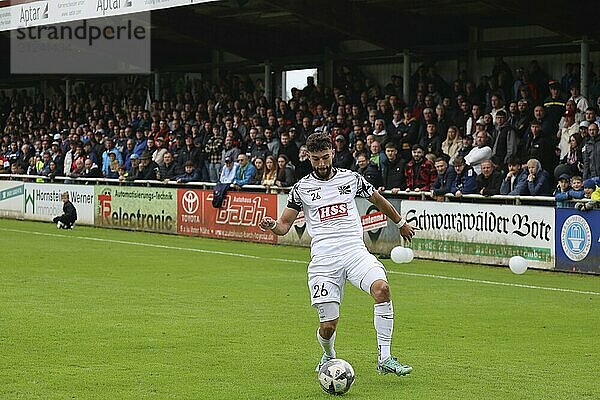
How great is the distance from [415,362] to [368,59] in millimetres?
21808

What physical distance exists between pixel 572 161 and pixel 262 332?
9211 millimetres

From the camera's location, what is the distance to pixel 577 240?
1772 cm

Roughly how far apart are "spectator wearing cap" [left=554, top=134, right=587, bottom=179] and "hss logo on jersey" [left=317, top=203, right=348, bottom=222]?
33.5 feet

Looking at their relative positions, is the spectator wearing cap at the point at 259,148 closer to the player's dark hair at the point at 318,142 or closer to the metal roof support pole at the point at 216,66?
the metal roof support pole at the point at 216,66

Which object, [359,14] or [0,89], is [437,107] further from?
[0,89]

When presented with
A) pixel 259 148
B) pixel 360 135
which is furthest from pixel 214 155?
pixel 360 135

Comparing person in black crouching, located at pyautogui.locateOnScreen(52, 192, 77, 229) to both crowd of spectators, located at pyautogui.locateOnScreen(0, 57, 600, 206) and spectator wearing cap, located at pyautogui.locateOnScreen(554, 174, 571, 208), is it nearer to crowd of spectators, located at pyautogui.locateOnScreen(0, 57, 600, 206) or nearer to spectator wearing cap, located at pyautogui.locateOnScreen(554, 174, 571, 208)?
crowd of spectators, located at pyautogui.locateOnScreen(0, 57, 600, 206)

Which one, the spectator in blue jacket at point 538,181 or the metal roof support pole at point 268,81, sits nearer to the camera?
the spectator in blue jacket at point 538,181

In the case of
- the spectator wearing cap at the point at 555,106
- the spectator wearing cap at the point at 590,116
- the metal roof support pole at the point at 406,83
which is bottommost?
the spectator wearing cap at the point at 590,116

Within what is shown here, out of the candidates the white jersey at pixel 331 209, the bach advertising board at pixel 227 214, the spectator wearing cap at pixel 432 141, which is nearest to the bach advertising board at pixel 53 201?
the bach advertising board at pixel 227 214

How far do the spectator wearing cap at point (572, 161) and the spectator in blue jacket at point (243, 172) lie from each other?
7.73 meters

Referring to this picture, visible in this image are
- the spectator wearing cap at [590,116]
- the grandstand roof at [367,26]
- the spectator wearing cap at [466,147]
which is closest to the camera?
the spectator wearing cap at [590,116]

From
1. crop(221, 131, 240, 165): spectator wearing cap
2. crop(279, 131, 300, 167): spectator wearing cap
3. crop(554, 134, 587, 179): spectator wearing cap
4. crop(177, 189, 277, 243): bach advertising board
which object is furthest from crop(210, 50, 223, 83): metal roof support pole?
crop(554, 134, 587, 179): spectator wearing cap

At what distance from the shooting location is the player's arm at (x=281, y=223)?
29.3 feet
